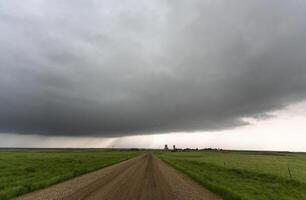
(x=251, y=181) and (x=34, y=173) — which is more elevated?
(x=34, y=173)

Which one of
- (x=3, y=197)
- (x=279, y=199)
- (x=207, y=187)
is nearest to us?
(x=3, y=197)

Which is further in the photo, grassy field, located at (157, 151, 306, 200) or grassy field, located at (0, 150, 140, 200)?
Result: grassy field, located at (157, 151, 306, 200)

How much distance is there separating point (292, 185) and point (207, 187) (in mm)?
12743

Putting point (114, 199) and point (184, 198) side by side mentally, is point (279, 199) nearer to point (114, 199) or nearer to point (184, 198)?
point (184, 198)

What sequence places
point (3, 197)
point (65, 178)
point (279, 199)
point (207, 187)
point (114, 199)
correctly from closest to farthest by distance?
1. point (114, 199)
2. point (3, 197)
3. point (279, 199)
4. point (207, 187)
5. point (65, 178)

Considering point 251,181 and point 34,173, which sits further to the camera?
point 34,173

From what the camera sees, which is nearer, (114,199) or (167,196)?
(114,199)

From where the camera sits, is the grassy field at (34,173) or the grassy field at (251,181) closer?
the grassy field at (34,173)

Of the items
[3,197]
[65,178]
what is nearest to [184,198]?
[3,197]

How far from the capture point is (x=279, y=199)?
754 inches

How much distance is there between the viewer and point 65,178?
88.9ft

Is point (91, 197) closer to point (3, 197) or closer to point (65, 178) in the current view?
point (3, 197)

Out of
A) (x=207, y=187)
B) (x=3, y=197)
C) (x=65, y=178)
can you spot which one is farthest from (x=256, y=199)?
(x=65, y=178)

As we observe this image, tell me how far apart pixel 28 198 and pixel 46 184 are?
665 centimetres
